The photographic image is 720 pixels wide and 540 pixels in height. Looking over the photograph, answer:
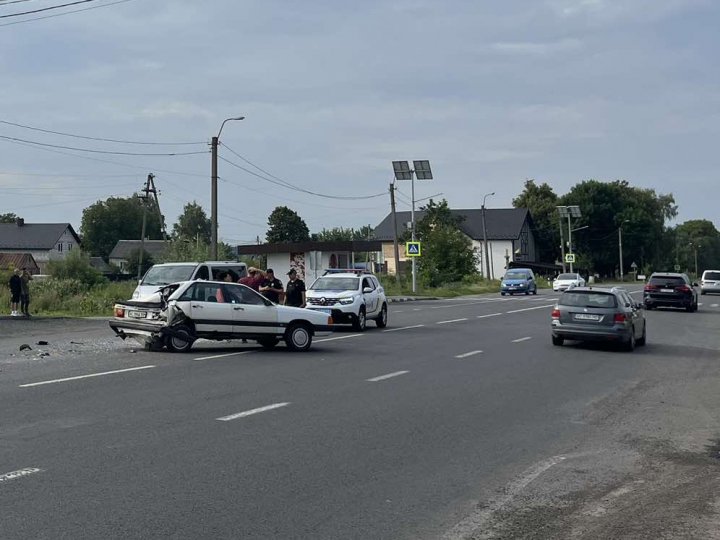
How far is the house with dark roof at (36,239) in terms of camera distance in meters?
110

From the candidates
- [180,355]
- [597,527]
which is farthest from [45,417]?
[180,355]

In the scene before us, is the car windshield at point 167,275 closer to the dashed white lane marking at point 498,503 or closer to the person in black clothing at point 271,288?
the person in black clothing at point 271,288

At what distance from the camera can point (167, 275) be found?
85.9 ft

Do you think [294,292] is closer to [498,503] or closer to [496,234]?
[498,503]

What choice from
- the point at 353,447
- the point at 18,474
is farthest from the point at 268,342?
the point at 18,474

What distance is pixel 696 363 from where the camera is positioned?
19031 millimetres

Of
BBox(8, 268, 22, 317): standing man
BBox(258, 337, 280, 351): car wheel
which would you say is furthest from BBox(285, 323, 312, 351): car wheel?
BBox(8, 268, 22, 317): standing man

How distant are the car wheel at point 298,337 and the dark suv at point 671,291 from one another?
2449 centimetres

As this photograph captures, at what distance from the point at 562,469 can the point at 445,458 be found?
1102 mm

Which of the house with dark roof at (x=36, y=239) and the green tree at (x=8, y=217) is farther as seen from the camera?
the green tree at (x=8, y=217)

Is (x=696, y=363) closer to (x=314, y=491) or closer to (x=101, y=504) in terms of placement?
(x=314, y=491)

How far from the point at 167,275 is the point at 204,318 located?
7.57m

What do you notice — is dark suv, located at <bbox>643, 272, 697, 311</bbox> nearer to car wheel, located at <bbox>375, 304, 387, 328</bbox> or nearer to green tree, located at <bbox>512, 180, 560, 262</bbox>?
car wheel, located at <bbox>375, 304, 387, 328</bbox>

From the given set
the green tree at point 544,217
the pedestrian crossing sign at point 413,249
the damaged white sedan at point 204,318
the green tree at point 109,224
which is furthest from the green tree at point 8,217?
the damaged white sedan at point 204,318
